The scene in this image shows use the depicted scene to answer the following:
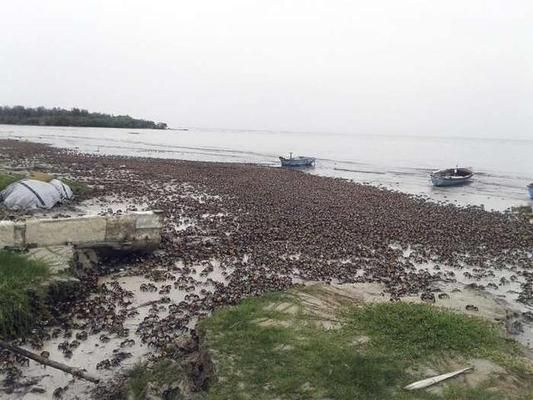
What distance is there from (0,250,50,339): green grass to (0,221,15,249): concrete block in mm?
730

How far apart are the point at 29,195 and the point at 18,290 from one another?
10.7m

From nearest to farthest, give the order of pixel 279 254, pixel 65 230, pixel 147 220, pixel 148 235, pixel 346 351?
pixel 346 351 < pixel 65 230 < pixel 147 220 < pixel 148 235 < pixel 279 254

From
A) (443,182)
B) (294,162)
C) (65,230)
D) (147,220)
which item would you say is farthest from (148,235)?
(294,162)

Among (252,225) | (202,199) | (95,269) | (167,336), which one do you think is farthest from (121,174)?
(167,336)

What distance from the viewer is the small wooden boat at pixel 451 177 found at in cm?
4169

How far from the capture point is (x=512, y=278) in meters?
13.9

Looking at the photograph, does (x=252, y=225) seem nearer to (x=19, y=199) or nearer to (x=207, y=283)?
(x=207, y=283)

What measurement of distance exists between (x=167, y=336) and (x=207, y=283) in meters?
3.07

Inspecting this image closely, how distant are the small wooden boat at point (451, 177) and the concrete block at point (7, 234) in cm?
3770

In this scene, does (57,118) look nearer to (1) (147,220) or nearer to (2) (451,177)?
(2) (451,177)

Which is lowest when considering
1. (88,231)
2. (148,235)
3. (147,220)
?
(148,235)

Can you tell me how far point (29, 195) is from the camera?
18.4 m

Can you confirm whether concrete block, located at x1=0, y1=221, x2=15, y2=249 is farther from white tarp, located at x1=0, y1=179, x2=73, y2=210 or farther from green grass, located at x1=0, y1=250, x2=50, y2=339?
white tarp, located at x1=0, y1=179, x2=73, y2=210

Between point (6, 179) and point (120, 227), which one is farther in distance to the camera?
point (6, 179)
